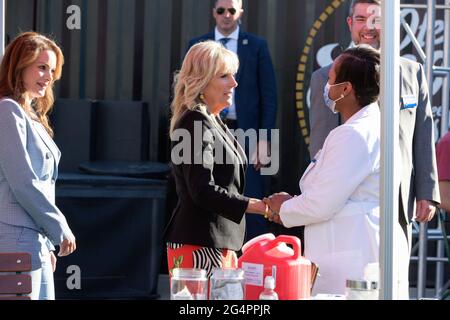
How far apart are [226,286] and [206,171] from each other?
1006mm

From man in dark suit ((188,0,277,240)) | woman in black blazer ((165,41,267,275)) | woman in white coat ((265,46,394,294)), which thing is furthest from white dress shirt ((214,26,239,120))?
woman in white coat ((265,46,394,294))

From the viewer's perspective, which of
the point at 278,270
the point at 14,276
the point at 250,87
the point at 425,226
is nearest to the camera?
the point at 278,270

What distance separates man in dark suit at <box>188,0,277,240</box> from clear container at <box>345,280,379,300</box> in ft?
10.7

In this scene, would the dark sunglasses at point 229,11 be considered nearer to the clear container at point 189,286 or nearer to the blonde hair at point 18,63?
the blonde hair at point 18,63

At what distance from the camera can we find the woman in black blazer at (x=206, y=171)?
3.93 m

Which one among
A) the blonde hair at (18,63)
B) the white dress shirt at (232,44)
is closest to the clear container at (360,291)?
the blonde hair at (18,63)

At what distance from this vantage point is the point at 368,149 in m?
3.57

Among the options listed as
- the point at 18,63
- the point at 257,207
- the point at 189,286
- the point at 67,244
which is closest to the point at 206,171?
the point at 257,207

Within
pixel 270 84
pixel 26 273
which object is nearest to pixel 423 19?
pixel 270 84

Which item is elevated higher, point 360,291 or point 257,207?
point 257,207

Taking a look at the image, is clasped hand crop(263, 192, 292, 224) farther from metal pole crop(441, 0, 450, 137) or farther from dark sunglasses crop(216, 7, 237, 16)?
dark sunglasses crop(216, 7, 237, 16)

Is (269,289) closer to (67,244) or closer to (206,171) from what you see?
(206,171)

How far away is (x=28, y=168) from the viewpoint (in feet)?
12.4

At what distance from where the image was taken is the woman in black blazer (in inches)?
155
